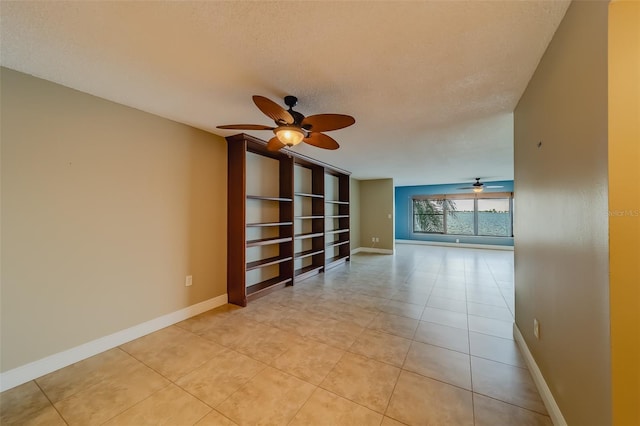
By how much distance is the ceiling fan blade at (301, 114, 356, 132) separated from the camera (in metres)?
1.85

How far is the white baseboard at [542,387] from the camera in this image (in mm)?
1379

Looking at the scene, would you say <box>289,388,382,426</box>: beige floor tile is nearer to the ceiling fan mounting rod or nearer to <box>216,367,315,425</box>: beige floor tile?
<box>216,367,315,425</box>: beige floor tile

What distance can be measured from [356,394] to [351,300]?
5.94 feet

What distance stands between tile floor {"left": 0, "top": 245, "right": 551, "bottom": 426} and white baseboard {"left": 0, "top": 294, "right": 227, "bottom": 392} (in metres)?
0.07

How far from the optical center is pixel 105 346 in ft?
7.29

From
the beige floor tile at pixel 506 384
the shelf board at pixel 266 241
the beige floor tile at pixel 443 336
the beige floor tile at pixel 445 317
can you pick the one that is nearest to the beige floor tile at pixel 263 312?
the shelf board at pixel 266 241

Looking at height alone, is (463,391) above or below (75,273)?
below

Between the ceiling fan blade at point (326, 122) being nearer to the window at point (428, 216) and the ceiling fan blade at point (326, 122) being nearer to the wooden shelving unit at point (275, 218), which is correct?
the wooden shelving unit at point (275, 218)

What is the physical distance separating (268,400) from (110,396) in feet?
3.70

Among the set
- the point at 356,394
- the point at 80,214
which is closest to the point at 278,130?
the point at 80,214

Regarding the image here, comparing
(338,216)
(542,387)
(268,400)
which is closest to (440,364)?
(542,387)

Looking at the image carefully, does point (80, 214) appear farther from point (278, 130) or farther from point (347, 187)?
point (347, 187)

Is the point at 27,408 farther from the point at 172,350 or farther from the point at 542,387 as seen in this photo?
the point at 542,387

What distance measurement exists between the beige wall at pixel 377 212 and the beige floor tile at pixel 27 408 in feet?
23.2
